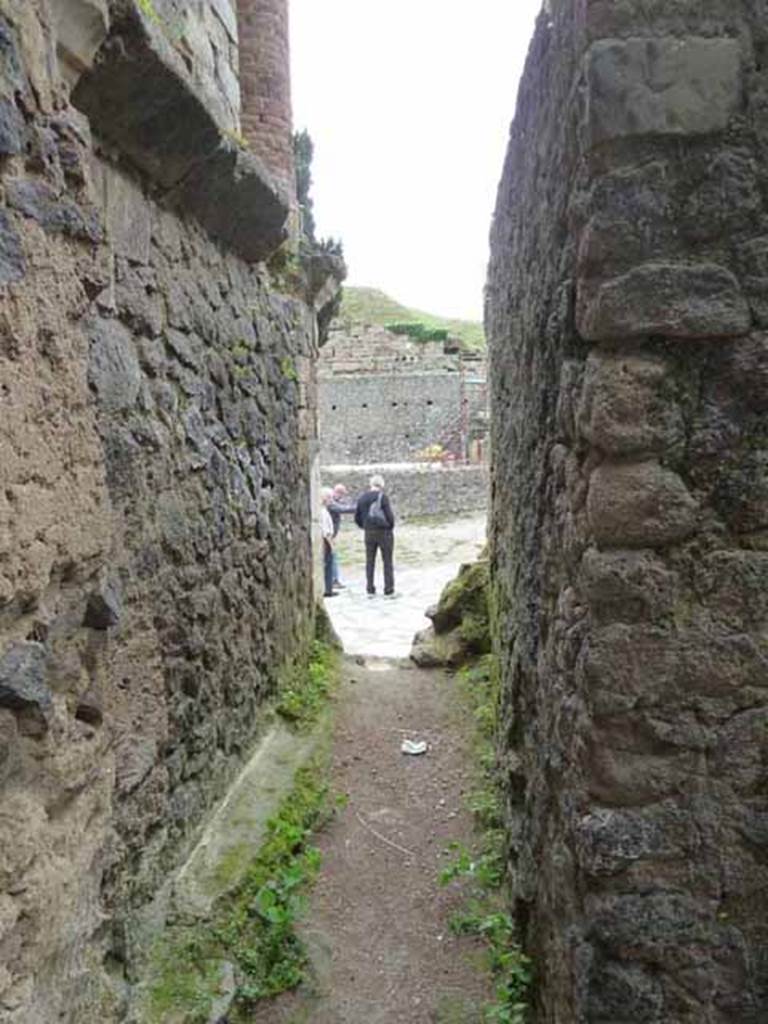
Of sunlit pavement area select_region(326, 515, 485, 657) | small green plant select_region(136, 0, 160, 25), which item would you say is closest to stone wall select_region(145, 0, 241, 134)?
small green plant select_region(136, 0, 160, 25)

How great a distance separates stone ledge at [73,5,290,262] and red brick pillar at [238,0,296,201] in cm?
219

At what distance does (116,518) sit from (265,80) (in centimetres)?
456

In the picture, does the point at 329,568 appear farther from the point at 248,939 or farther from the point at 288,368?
the point at 248,939

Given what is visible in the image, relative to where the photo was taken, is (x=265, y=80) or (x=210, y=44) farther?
(x=265, y=80)

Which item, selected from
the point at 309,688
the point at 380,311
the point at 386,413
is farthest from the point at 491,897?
the point at 380,311

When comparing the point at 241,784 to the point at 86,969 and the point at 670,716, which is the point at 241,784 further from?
the point at 670,716

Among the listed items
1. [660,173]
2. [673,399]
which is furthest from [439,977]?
[660,173]

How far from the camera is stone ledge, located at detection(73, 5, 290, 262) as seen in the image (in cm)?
260

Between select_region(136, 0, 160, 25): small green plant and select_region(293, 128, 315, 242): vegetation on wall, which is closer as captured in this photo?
select_region(136, 0, 160, 25): small green plant

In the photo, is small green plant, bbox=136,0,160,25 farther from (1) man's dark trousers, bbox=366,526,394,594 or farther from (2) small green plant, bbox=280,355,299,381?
(1) man's dark trousers, bbox=366,526,394,594

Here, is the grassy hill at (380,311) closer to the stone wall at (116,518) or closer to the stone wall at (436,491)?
the stone wall at (436,491)

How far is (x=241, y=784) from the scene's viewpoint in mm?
4320

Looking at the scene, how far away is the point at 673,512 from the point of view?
1.96 meters

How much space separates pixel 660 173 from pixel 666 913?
5.34 ft
